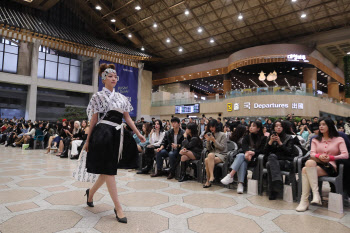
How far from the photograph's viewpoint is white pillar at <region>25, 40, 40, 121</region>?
17953 mm

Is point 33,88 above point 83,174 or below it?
above

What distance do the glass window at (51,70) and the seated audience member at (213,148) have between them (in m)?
20.3

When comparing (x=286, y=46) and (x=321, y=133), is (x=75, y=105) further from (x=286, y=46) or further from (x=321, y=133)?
(x=321, y=133)

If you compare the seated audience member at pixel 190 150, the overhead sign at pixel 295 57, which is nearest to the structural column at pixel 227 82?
the overhead sign at pixel 295 57

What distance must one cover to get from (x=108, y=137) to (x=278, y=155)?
106 inches

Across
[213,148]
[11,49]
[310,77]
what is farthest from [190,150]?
[11,49]

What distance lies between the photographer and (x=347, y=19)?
1603 cm

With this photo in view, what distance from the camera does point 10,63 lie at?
18.5 m

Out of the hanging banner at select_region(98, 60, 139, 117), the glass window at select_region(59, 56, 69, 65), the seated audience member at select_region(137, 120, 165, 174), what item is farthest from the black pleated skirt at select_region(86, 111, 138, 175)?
the glass window at select_region(59, 56, 69, 65)

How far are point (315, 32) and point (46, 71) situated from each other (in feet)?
74.2

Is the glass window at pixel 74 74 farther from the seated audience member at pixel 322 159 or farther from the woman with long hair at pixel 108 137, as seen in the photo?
the seated audience member at pixel 322 159

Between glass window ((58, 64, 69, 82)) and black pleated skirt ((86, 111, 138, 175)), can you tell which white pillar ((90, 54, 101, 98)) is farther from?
black pleated skirt ((86, 111, 138, 175))

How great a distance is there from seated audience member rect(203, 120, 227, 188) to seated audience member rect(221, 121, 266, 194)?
319mm

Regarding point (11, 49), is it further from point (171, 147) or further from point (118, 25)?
point (171, 147)
